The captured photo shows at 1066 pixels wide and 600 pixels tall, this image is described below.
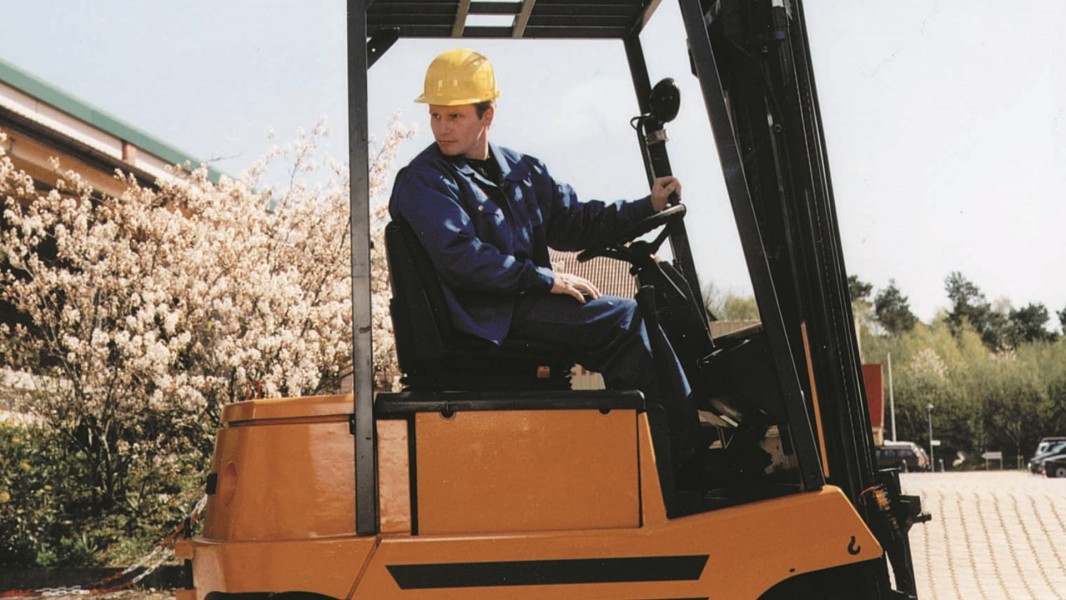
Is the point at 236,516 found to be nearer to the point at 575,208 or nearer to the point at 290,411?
the point at 290,411

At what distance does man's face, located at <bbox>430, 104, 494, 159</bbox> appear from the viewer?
4344mm

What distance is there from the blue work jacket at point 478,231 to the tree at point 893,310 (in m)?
131

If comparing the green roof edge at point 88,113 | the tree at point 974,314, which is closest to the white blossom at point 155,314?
the green roof edge at point 88,113

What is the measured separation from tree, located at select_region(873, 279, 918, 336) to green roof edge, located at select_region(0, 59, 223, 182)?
119 metres

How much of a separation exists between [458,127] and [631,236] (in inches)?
30.2

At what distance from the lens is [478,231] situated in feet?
14.1

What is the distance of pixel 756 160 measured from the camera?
495 cm

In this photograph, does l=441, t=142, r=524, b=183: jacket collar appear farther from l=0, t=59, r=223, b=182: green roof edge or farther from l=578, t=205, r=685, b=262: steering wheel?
l=0, t=59, r=223, b=182: green roof edge

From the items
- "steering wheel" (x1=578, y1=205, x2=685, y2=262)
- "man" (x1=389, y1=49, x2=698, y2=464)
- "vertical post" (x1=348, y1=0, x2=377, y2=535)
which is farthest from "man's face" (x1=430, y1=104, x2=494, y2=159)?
"steering wheel" (x1=578, y1=205, x2=685, y2=262)

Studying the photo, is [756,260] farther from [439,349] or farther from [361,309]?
[361,309]

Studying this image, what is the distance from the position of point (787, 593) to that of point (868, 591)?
0.32 metres

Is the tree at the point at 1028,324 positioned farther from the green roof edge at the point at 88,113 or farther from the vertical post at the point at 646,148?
the vertical post at the point at 646,148

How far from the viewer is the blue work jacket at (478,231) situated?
13.4ft

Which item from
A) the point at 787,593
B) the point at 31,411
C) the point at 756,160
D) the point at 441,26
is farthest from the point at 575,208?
the point at 31,411
